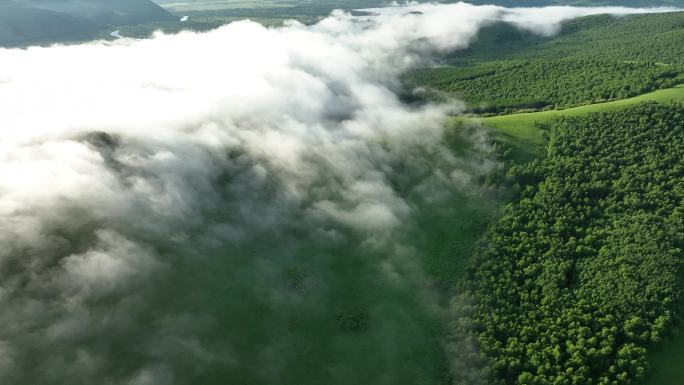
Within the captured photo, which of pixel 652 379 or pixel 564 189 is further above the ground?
pixel 564 189

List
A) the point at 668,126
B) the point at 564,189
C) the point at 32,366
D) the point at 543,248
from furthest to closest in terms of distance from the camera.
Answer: the point at 668,126
the point at 564,189
the point at 543,248
the point at 32,366

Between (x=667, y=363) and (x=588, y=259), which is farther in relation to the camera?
(x=588, y=259)

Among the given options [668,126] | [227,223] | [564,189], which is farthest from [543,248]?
[227,223]

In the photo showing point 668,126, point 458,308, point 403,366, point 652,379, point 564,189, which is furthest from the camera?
point 668,126

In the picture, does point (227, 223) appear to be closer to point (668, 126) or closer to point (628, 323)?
point (628, 323)

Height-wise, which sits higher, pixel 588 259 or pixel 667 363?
pixel 588 259

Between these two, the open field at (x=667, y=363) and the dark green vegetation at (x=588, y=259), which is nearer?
the open field at (x=667, y=363)

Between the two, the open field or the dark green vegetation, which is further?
the dark green vegetation

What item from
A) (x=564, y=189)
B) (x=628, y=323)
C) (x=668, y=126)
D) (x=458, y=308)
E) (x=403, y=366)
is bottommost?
(x=403, y=366)
